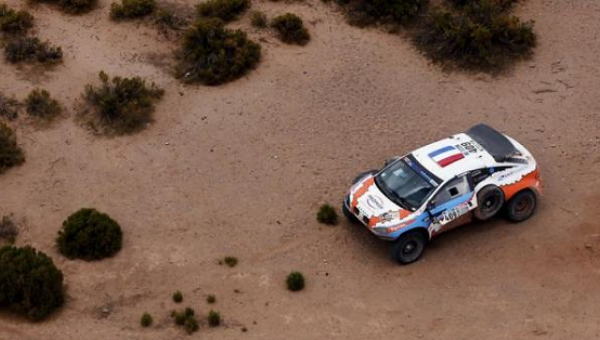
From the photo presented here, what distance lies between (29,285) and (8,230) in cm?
301

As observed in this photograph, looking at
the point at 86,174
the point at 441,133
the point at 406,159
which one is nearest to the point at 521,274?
the point at 406,159

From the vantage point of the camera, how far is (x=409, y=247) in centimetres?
2053

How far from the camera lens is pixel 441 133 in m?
24.7

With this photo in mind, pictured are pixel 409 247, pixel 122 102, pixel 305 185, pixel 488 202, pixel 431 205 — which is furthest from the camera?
pixel 122 102

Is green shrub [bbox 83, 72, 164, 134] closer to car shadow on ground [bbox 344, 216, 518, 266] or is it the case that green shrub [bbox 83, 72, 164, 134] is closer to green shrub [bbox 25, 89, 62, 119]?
green shrub [bbox 25, 89, 62, 119]

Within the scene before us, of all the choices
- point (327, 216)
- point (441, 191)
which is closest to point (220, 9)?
point (327, 216)

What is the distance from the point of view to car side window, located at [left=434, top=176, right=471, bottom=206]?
20328 millimetres

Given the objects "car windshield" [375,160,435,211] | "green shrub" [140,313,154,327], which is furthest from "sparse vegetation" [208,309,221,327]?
"car windshield" [375,160,435,211]

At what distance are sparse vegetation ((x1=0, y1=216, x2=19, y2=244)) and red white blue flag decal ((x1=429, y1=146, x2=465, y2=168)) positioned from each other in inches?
385

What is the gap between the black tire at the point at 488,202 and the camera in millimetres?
20656

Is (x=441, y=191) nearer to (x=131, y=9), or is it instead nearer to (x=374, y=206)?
(x=374, y=206)

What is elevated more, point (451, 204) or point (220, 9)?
point (451, 204)

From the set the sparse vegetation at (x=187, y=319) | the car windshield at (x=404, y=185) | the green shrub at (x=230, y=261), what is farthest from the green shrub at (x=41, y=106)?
the car windshield at (x=404, y=185)

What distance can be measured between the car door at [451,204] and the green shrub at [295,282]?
3.06m
